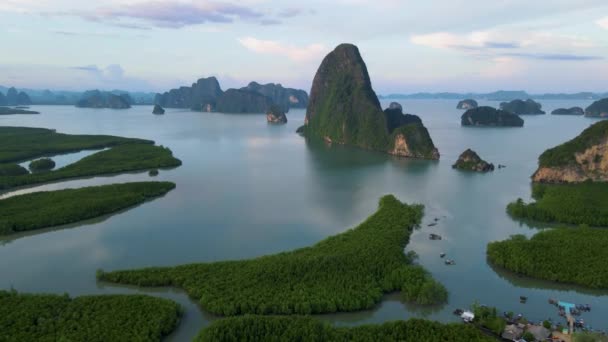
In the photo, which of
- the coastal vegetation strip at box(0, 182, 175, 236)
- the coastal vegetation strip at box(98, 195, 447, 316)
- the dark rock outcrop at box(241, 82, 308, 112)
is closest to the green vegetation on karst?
the coastal vegetation strip at box(98, 195, 447, 316)

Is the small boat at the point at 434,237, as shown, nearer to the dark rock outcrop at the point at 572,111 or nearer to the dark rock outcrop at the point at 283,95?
the dark rock outcrop at the point at 572,111

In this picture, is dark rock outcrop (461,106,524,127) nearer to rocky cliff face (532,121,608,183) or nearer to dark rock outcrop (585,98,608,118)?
dark rock outcrop (585,98,608,118)

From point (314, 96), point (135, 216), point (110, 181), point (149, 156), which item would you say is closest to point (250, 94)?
point (314, 96)

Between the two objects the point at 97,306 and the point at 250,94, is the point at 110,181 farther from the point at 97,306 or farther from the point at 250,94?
the point at 250,94

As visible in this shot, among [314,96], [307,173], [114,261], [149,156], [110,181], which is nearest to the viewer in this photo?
[114,261]

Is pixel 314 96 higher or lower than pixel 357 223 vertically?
higher
